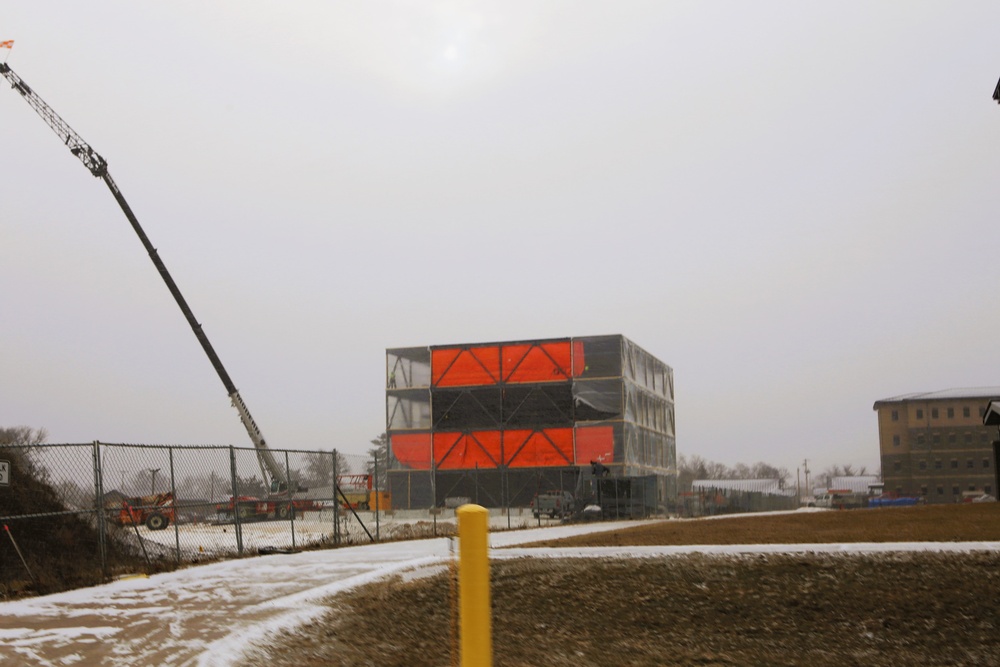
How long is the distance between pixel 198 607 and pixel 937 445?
12039 centimetres

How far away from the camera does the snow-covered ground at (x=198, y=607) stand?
356 inches

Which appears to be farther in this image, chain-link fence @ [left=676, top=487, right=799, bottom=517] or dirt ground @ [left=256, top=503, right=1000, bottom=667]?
chain-link fence @ [left=676, top=487, right=799, bottom=517]

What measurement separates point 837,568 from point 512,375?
1938 inches

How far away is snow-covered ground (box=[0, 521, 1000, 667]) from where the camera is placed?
29.7 ft

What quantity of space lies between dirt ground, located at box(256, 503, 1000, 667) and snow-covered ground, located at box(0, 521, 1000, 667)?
0.48 m

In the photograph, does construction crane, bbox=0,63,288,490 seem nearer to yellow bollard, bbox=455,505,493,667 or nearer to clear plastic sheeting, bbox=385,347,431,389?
clear plastic sheeting, bbox=385,347,431,389

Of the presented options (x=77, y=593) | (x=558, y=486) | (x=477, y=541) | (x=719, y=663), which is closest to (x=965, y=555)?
(x=719, y=663)

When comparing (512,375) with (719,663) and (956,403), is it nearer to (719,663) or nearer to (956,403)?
(719,663)

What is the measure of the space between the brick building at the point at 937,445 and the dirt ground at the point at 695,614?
367 feet

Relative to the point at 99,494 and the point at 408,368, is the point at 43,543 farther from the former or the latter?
the point at 408,368

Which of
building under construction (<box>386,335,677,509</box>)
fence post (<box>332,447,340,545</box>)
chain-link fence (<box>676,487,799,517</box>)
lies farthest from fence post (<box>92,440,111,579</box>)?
building under construction (<box>386,335,677,509</box>)

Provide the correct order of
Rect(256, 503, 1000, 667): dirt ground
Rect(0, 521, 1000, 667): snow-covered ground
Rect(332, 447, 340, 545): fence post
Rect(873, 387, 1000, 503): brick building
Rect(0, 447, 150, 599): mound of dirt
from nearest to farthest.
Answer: Rect(0, 521, 1000, 667): snow-covered ground
Rect(256, 503, 1000, 667): dirt ground
Rect(0, 447, 150, 599): mound of dirt
Rect(332, 447, 340, 545): fence post
Rect(873, 387, 1000, 503): brick building

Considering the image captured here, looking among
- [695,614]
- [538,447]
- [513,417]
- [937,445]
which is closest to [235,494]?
[695,614]

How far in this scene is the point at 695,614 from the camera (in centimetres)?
1088
